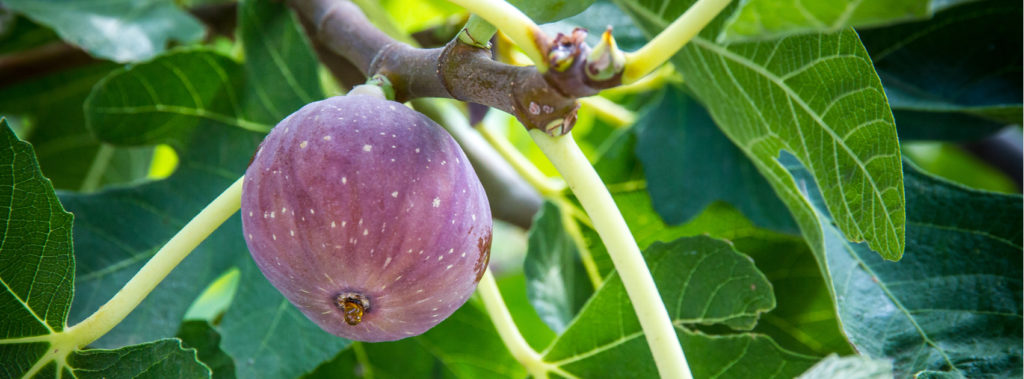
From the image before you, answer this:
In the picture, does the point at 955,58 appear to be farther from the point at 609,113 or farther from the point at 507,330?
the point at 507,330

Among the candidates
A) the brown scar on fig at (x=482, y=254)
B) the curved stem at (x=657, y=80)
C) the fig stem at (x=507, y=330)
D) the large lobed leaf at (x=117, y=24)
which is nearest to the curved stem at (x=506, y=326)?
the fig stem at (x=507, y=330)

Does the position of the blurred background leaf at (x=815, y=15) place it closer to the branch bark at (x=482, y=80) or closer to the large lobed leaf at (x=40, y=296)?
the branch bark at (x=482, y=80)

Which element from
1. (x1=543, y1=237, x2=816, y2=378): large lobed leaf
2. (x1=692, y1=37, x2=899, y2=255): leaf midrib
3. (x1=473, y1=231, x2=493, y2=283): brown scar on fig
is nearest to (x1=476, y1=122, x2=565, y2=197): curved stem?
(x1=543, y1=237, x2=816, y2=378): large lobed leaf

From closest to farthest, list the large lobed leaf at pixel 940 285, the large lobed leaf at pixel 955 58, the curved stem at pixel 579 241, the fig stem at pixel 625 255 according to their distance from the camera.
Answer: the fig stem at pixel 625 255
the large lobed leaf at pixel 940 285
the large lobed leaf at pixel 955 58
the curved stem at pixel 579 241

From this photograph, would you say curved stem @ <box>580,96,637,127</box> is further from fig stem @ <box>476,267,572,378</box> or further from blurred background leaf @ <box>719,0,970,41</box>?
blurred background leaf @ <box>719,0,970,41</box>

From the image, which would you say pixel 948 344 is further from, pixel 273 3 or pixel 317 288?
pixel 273 3

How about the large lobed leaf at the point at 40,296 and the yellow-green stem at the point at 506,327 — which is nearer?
the large lobed leaf at the point at 40,296

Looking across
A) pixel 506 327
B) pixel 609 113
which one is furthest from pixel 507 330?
pixel 609 113
